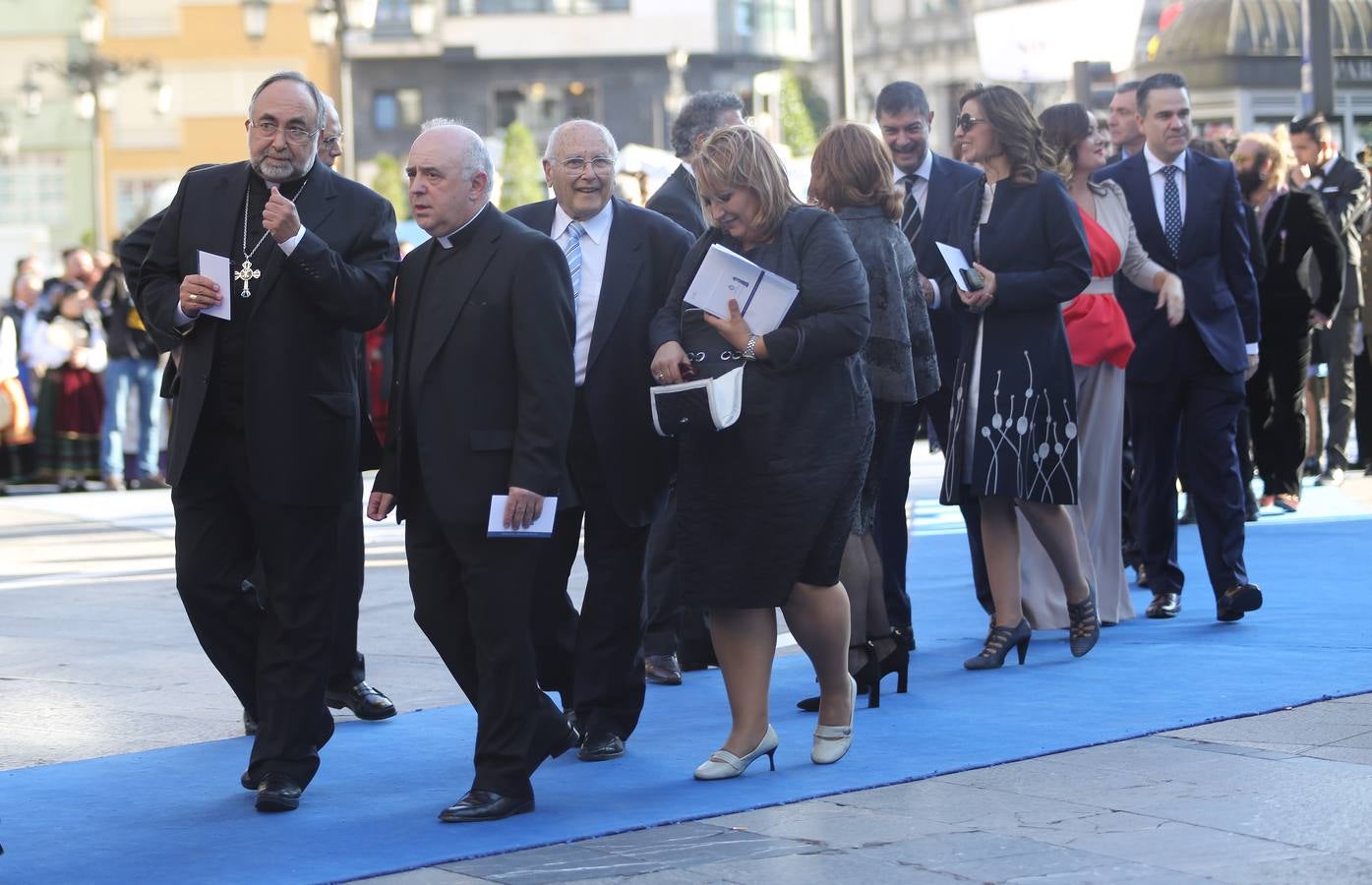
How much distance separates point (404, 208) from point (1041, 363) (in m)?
61.4

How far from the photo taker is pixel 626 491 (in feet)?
21.5

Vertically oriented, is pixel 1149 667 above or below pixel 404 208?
below

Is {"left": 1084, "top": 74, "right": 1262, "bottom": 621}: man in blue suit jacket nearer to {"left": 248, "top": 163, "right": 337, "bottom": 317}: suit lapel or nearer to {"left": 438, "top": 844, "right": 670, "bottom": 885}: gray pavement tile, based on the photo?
{"left": 248, "top": 163, "right": 337, "bottom": 317}: suit lapel

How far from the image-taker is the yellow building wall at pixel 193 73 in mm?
69062

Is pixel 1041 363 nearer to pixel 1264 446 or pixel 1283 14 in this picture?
pixel 1264 446

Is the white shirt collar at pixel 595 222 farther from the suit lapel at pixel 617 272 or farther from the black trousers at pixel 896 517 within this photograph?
the black trousers at pixel 896 517

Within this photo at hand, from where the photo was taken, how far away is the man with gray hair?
8.12m

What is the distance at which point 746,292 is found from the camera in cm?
616

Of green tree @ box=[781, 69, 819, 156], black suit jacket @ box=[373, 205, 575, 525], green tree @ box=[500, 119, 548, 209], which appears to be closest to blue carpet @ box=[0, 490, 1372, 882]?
black suit jacket @ box=[373, 205, 575, 525]

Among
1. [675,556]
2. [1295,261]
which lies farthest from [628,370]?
[1295,261]

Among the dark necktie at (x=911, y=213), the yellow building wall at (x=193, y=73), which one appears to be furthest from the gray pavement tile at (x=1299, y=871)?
the yellow building wall at (x=193, y=73)

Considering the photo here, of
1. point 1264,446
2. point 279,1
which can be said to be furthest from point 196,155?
point 1264,446

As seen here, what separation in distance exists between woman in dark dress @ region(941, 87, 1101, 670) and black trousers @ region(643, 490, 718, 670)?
1.05 m

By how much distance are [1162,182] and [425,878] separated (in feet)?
17.3
